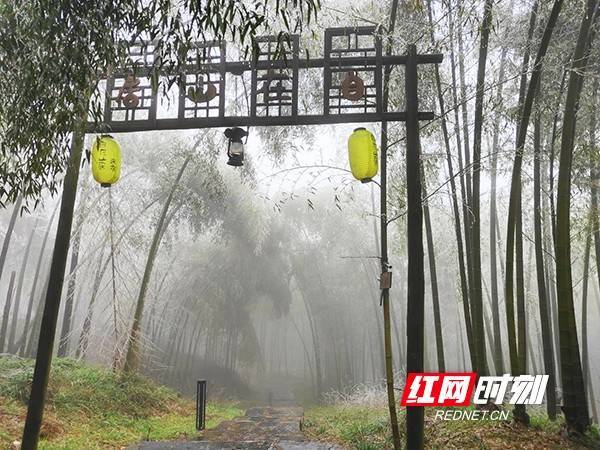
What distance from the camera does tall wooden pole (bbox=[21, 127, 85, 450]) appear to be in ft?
12.0

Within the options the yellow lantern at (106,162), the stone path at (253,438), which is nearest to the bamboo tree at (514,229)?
the stone path at (253,438)

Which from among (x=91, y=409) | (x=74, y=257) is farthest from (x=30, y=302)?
(x=91, y=409)

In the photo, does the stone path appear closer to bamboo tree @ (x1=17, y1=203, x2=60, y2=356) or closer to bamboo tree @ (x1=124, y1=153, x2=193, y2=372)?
bamboo tree @ (x1=124, y1=153, x2=193, y2=372)

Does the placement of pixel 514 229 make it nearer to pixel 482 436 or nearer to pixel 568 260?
pixel 568 260

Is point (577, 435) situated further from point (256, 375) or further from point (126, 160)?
point (256, 375)

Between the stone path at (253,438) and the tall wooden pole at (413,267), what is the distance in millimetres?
1235

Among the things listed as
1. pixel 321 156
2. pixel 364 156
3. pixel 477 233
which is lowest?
pixel 477 233

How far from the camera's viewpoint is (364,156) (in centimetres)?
395

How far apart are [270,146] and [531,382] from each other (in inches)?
186

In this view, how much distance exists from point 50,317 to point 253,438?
2.84 metres

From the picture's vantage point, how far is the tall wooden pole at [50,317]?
12.0 feet

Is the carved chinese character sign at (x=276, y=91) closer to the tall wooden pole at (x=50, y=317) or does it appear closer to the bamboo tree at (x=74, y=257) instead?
the tall wooden pole at (x=50, y=317)

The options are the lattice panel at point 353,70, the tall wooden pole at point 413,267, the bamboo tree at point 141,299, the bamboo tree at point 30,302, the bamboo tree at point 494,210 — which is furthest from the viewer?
the bamboo tree at point 30,302

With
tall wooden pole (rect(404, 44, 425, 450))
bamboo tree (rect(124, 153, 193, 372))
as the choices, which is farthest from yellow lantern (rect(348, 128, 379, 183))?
bamboo tree (rect(124, 153, 193, 372))
